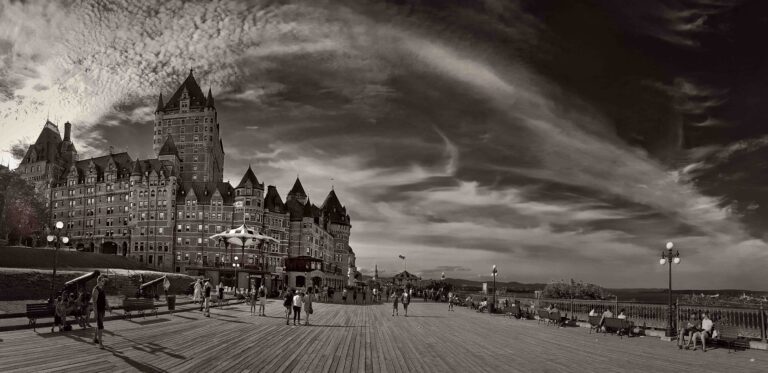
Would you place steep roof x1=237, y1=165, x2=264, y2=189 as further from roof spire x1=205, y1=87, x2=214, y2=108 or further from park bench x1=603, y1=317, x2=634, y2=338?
park bench x1=603, y1=317, x2=634, y2=338

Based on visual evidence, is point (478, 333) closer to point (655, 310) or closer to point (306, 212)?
point (655, 310)

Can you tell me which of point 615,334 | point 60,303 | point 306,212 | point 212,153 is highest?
point 212,153

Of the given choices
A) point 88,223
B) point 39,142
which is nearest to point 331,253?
point 88,223

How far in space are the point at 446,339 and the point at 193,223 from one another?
92680 millimetres

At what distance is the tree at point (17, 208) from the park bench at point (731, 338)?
252 ft

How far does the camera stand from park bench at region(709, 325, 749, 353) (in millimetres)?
18422

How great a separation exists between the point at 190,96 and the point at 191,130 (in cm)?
927

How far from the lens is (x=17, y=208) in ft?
256

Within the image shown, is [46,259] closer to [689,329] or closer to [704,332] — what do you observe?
[689,329]

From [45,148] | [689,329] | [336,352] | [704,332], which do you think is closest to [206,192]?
[45,148]

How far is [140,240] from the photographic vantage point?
105 meters

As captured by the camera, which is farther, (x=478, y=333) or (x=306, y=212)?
(x=306, y=212)

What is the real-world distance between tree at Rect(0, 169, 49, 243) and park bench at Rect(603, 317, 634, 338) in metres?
72.4

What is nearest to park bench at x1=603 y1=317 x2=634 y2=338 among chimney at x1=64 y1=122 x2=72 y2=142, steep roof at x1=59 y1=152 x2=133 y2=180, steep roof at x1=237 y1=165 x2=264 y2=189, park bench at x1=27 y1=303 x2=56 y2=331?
park bench at x1=27 y1=303 x2=56 y2=331
